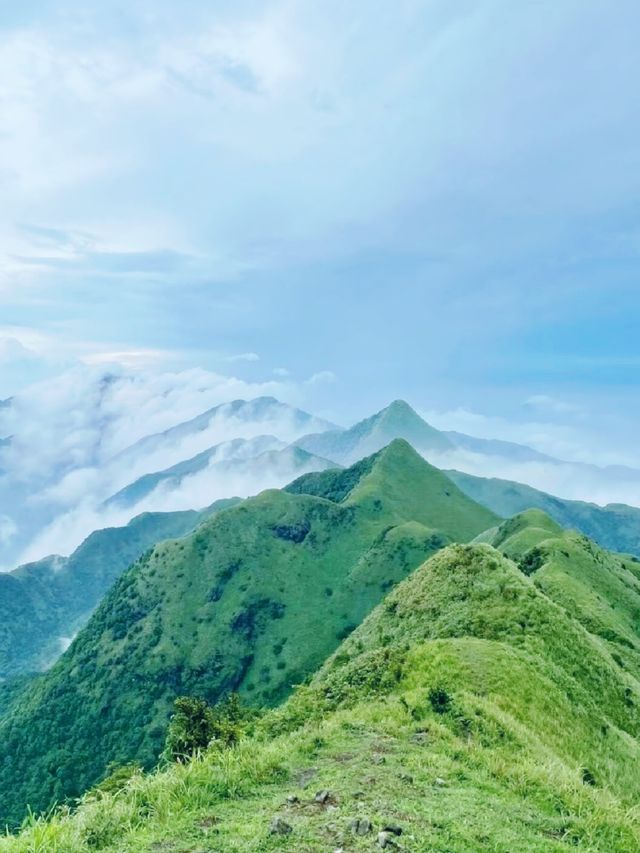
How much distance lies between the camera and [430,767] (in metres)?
22.1

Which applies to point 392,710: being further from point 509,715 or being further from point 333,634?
point 333,634

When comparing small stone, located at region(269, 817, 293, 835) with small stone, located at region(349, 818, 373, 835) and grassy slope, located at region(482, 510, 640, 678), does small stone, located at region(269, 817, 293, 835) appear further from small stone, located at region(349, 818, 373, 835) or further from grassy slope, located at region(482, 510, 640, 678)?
grassy slope, located at region(482, 510, 640, 678)

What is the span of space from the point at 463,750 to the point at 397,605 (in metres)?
40.7

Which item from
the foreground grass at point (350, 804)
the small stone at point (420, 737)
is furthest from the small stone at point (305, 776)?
the small stone at point (420, 737)

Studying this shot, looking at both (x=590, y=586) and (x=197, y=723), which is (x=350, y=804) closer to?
(x=197, y=723)

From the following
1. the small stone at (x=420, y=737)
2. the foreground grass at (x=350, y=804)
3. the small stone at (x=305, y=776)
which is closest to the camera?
the foreground grass at (x=350, y=804)

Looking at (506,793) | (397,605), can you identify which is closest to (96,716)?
(397,605)

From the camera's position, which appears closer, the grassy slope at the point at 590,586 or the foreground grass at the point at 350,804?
the foreground grass at the point at 350,804

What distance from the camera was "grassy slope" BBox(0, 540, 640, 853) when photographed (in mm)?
16000

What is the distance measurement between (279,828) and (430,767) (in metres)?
8.47

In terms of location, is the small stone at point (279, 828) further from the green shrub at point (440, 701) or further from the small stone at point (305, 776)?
the green shrub at point (440, 701)

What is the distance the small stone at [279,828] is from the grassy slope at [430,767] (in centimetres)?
14

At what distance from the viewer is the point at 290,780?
20.9 metres

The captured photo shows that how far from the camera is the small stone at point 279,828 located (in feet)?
50.8
